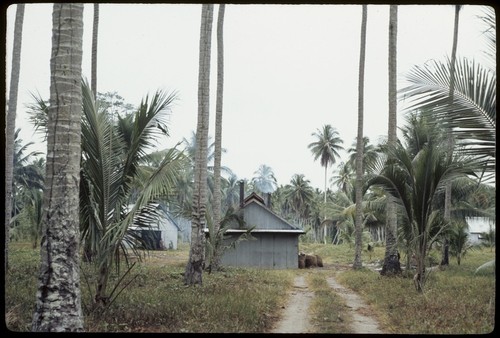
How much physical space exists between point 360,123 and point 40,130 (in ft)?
38.2

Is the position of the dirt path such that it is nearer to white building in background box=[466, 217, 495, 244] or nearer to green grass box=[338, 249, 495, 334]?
green grass box=[338, 249, 495, 334]

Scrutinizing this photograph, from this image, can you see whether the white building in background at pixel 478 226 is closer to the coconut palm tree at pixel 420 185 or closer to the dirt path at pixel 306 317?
the coconut palm tree at pixel 420 185

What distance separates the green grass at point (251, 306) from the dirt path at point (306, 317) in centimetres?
12

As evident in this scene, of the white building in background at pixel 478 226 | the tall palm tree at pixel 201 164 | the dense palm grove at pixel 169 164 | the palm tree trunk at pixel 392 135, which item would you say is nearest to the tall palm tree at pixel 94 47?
the tall palm tree at pixel 201 164

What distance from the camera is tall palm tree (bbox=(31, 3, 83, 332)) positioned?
4730 millimetres

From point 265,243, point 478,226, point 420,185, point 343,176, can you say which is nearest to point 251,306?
point 420,185

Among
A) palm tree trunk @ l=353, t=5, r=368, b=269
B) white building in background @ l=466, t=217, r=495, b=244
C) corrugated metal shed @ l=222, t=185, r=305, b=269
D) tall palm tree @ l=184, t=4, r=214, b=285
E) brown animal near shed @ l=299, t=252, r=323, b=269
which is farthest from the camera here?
white building in background @ l=466, t=217, r=495, b=244

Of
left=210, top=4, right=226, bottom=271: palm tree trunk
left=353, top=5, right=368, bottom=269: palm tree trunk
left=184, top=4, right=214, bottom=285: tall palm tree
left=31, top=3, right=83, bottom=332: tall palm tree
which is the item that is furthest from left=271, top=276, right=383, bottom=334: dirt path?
left=353, top=5, right=368, bottom=269: palm tree trunk

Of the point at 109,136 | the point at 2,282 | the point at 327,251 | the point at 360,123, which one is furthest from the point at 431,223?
the point at 327,251

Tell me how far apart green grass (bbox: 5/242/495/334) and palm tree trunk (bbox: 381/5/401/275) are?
1.96 meters

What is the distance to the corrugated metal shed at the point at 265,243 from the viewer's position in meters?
17.0

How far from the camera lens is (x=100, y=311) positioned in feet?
20.5

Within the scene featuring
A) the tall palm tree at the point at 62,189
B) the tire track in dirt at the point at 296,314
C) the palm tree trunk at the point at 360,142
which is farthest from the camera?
the palm tree trunk at the point at 360,142

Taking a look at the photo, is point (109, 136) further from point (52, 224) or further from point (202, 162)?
point (202, 162)
